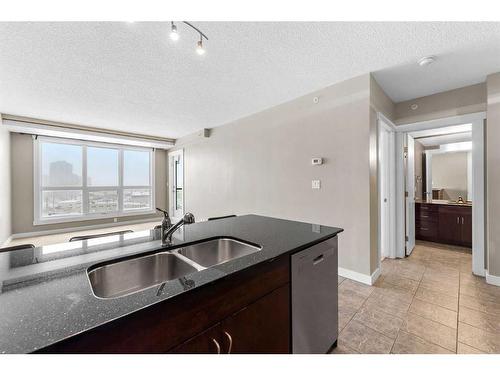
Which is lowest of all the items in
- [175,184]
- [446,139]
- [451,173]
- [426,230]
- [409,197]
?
[426,230]

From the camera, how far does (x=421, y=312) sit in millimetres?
1945

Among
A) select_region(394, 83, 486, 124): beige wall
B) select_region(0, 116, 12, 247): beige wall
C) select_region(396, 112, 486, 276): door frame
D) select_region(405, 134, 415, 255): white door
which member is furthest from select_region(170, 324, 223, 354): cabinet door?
select_region(0, 116, 12, 247): beige wall

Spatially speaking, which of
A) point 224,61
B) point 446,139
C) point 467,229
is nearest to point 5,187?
point 224,61

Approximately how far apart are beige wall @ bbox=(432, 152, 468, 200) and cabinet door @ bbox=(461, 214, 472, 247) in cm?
103

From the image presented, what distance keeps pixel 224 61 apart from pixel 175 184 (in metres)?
5.10

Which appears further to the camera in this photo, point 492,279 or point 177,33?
point 492,279

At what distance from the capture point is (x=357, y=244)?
2.56 metres

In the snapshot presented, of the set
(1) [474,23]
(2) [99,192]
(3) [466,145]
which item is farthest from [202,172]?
(3) [466,145]

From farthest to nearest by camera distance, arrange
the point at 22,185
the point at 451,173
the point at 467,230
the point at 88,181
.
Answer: the point at 88,181, the point at 22,185, the point at 451,173, the point at 467,230

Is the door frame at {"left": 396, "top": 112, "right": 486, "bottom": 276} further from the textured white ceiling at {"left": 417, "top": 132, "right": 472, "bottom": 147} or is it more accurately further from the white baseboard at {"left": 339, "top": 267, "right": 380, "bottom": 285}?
the textured white ceiling at {"left": 417, "top": 132, "right": 472, "bottom": 147}

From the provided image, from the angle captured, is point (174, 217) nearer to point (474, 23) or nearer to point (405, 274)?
point (405, 274)

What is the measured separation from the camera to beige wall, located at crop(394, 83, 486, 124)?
8.64 feet

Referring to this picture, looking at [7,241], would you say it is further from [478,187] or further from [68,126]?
[478,187]
